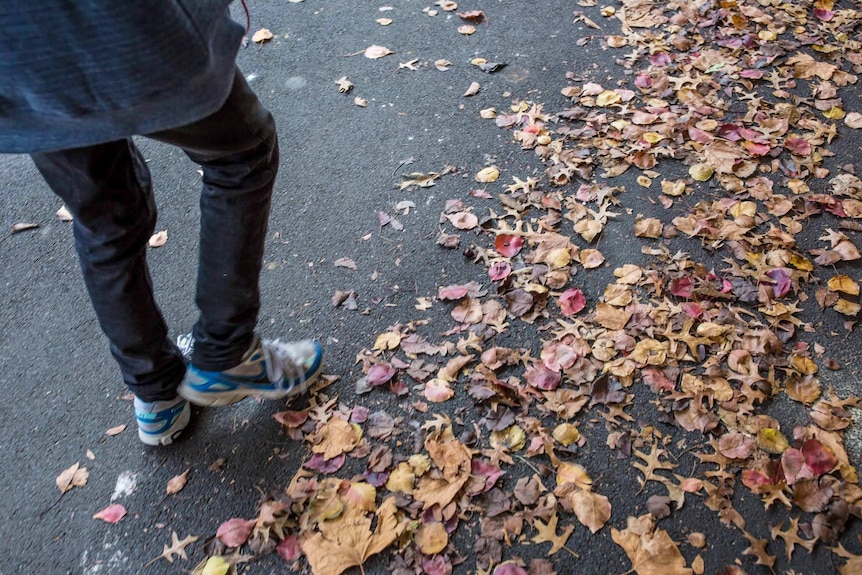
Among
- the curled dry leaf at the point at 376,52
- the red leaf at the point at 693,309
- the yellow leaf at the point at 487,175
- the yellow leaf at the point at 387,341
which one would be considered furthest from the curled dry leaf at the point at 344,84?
the red leaf at the point at 693,309

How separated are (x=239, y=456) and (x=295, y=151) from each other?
1470 millimetres

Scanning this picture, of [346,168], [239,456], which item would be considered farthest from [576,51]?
[239,456]

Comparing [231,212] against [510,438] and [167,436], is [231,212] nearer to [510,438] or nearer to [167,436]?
[167,436]

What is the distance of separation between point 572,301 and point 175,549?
1.43 m

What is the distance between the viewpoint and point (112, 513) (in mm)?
1767

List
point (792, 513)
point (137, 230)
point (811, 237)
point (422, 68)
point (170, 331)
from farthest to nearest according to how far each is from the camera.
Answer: point (422, 68) → point (811, 237) → point (170, 331) → point (792, 513) → point (137, 230)

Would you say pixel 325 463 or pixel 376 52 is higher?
pixel 376 52

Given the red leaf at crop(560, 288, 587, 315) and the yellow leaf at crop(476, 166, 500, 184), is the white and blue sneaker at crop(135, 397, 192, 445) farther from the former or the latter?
the yellow leaf at crop(476, 166, 500, 184)

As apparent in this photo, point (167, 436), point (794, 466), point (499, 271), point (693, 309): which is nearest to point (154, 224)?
point (167, 436)

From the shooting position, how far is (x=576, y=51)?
3.34m

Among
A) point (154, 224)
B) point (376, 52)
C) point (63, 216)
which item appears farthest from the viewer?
point (376, 52)

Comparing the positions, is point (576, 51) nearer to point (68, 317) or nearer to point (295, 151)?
point (295, 151)

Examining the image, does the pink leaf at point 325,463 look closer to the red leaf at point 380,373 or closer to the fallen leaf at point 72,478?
the red leaf at point 380,373

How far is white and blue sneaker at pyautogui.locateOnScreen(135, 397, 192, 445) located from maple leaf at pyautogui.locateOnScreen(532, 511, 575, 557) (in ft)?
3.50
